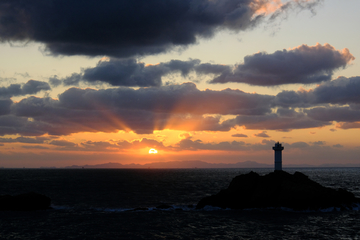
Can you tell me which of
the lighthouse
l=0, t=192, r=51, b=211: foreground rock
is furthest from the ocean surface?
the lighthouse

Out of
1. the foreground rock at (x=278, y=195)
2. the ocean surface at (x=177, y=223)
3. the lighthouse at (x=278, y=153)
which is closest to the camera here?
the ocean surface at (x=177, y=223)

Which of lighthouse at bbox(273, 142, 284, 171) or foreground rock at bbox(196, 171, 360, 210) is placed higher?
lighthouse at bbox(273, 142, 284, 171)

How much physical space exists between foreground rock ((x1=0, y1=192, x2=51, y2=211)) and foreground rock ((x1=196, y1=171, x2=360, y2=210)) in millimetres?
21091

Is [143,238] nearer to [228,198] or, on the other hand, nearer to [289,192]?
[228,198]

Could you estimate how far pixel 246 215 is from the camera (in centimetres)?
3862

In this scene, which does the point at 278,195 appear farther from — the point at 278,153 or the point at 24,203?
the point at 24,203

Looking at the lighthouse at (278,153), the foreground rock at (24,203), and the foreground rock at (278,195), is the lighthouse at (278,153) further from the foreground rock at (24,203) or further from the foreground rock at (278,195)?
the foreground rock at (24,203)

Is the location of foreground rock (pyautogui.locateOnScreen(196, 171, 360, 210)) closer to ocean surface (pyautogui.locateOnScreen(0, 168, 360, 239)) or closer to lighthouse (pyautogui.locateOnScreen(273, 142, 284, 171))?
ocean surface (pyautogui.locateOnScreen(0, 168, 360, 239))

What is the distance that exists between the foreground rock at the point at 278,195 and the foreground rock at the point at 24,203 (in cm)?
2109

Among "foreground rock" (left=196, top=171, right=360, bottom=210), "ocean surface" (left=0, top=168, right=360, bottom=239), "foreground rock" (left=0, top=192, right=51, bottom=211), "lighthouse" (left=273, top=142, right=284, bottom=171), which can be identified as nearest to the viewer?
"ocean surface" (left=0, top=168, right=360, bottom=239)

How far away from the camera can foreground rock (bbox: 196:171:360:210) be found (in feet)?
136

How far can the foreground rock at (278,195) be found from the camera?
41438 millimetres

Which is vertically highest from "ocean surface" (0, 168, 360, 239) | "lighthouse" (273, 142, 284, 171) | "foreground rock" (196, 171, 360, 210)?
"lighthouse" (273, 142, 284, 171)

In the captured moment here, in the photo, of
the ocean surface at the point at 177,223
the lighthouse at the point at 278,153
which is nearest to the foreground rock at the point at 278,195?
the ocean surface at the point at 177,223
